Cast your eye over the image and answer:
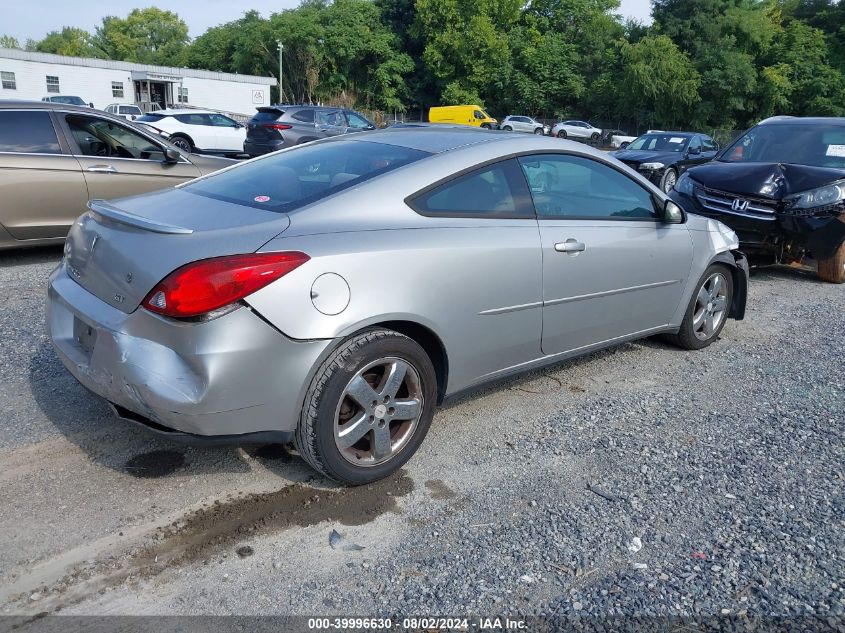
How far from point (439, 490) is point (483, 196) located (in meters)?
1.49

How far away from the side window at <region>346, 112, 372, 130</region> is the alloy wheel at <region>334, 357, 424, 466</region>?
17.7 m

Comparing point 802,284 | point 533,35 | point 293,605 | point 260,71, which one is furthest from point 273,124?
point 260,71

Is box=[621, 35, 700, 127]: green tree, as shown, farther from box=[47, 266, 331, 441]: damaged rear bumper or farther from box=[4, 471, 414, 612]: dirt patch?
box=[47, 266, 331, 441]: damaged rear bumper

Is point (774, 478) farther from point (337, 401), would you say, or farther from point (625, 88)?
point (625, 88)

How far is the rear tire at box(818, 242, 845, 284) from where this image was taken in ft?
25.2

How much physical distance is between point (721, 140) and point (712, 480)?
157 ft

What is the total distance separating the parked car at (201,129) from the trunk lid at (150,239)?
19.6 metres

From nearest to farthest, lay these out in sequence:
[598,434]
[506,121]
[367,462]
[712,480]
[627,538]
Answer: [627,538] < [367,462] < [712,480] < [598,434] < [506,121]

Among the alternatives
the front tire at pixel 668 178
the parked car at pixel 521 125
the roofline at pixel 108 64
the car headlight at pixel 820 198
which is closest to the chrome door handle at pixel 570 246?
the car headlight at pixel 820 198

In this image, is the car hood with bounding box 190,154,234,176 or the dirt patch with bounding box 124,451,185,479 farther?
the car hood with bounding box 190,154,234,176

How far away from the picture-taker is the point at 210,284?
2717 millimetres

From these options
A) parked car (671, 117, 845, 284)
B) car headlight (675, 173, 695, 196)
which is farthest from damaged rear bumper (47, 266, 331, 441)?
car headlight (675, 173, 695, 196)

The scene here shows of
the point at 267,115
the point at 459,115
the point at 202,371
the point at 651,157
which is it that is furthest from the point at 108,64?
the point at 202,371

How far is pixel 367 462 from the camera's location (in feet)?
10.5
